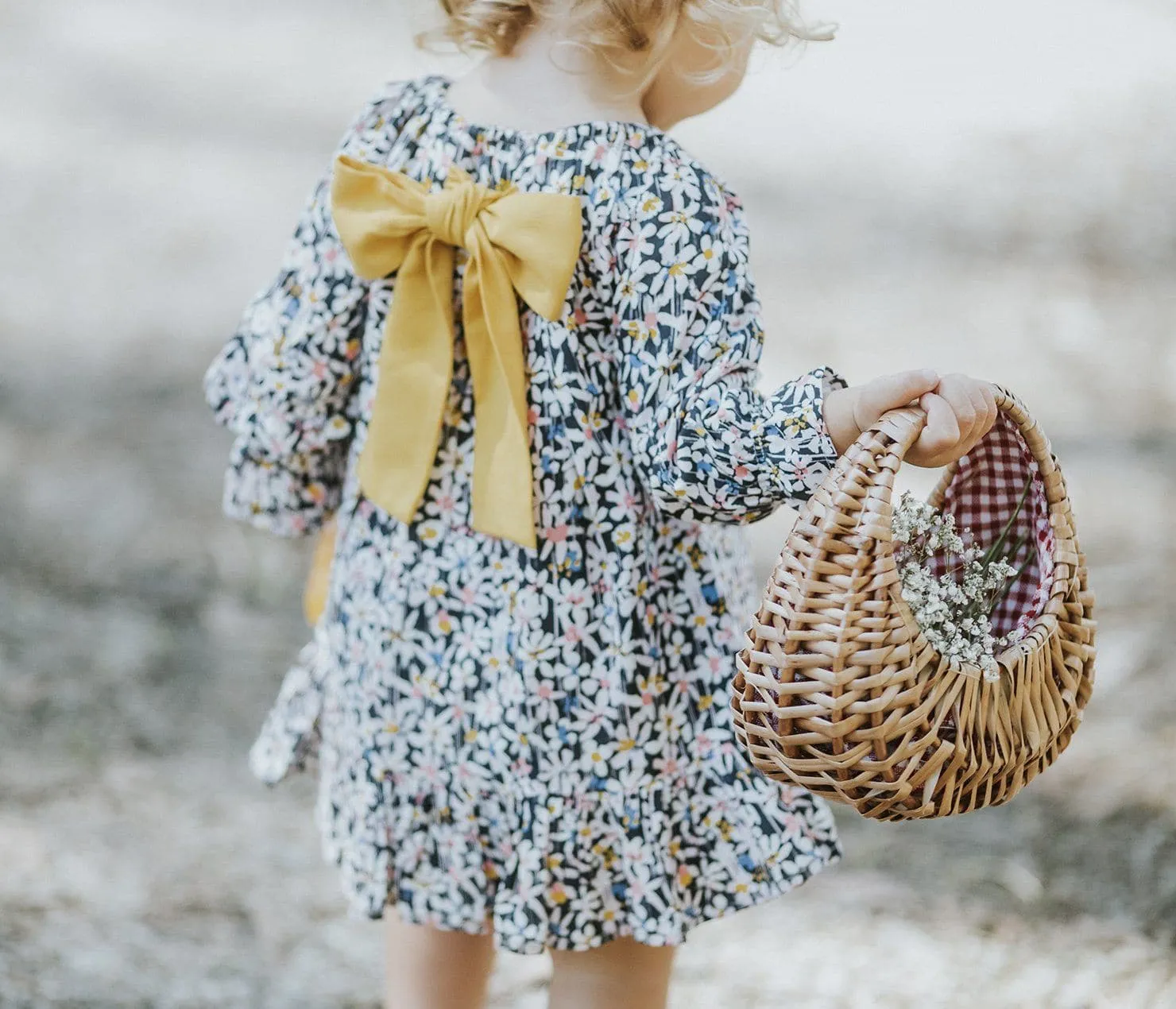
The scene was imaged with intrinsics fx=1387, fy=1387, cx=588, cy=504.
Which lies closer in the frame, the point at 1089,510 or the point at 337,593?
the point at 337,593

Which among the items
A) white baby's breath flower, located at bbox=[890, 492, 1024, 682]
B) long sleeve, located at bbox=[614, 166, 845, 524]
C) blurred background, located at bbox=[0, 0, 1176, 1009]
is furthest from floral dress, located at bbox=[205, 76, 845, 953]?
blurred background, located at bbox=[0, 0, 1176, 1009]

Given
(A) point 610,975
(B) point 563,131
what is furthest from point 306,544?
(B) point 563,131

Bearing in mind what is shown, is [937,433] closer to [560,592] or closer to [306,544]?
[560,592]

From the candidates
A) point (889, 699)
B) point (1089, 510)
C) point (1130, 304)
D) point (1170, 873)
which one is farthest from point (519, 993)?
point (1130, 304)

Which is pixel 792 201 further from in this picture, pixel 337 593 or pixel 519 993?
pixel 337 593

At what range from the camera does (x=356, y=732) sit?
127 cm

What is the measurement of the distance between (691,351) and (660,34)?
0.26m

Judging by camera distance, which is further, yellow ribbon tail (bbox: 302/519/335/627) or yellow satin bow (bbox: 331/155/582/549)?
yellow ribbon tail (bbox: 302/519/335/627)

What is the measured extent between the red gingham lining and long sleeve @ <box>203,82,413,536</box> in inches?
21.4

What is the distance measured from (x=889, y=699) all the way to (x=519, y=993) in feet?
3.69

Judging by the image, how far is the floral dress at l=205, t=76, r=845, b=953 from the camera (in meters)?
1.08

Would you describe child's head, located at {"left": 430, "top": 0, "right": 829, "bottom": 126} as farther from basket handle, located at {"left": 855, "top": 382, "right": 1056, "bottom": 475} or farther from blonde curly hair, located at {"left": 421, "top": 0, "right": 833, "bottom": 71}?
basket handle, located at {"left": 855, "top": 382, "right": 1056, "bottom": 475}

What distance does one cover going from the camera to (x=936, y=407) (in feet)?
3.05

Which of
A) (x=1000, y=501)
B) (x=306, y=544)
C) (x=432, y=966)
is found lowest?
(x=306, y=544)
